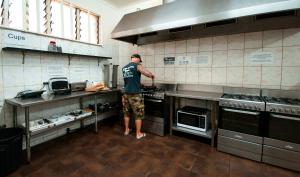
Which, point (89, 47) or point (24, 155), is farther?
point (89, 47)

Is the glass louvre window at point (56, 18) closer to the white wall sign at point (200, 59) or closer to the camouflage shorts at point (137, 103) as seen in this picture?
the camouflage shorts at point (137, 103)

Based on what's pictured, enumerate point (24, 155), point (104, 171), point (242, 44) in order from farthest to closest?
point (242, 44) → point (24, 155) → point (104, 171)

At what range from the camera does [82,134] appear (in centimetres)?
295

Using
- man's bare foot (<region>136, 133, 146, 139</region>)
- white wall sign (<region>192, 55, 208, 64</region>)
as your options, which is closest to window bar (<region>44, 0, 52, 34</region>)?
man's bare foot (<region>136, 133, 146, 139</region>)

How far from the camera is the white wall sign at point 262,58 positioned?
243cm

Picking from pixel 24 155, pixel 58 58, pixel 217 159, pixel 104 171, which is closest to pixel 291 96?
pixel 217 159

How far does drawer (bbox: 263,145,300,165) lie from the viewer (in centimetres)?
188

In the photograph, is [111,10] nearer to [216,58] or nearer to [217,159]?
[216,58]

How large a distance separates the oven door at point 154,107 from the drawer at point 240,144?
101cm

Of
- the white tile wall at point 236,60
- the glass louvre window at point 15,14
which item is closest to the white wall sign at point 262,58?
the white tile wall at point 236,60

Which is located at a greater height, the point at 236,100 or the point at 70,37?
the point at 70,37

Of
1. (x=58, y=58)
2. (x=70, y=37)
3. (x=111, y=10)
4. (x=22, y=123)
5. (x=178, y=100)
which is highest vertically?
(x=111, y=10)

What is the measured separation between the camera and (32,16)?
2465 millimetres

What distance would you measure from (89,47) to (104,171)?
2.37 metres
